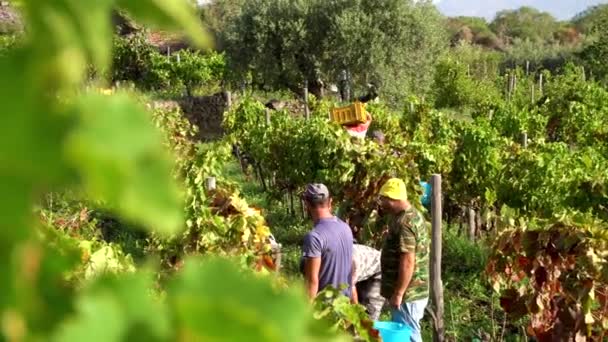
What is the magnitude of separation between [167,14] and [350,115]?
8.88 meters

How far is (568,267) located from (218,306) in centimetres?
402

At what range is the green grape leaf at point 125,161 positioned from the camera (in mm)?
320

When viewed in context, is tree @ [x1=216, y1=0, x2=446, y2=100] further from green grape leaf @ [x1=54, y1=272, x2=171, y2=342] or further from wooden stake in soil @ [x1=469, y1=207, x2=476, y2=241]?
green grape leaf @ [x1=54, y1=272, x2=171, y2=342]

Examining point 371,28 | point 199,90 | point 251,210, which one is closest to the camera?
point 251,210

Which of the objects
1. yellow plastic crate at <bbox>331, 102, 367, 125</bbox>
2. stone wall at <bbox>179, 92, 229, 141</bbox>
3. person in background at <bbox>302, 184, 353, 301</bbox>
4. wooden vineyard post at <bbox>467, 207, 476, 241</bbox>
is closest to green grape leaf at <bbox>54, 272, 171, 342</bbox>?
person in background at <bbox>302, 184, 353, 301</bbox>

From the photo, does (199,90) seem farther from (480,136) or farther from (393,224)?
(393,224)

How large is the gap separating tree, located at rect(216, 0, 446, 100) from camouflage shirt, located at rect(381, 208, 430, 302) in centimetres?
1669

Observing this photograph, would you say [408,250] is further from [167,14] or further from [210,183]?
[167,14]

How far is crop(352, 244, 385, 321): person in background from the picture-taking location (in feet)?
17.3

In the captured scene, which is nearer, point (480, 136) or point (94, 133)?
point (94, 133)

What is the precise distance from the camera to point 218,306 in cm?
36

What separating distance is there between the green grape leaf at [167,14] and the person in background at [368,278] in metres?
4.94

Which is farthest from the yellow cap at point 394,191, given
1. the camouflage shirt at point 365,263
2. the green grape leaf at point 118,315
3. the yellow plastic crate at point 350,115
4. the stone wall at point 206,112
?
the stone wall at point 206,112

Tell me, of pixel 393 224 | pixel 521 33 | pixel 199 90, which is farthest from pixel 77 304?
pixel 521 33
